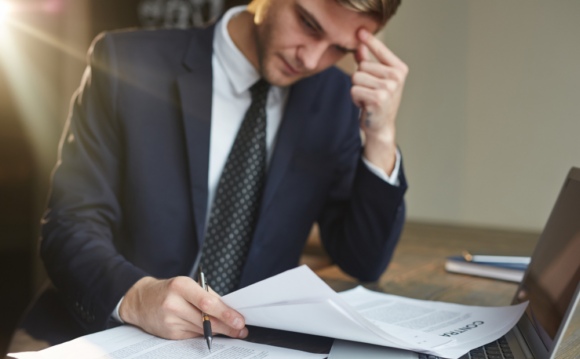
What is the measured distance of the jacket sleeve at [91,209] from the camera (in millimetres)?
1074

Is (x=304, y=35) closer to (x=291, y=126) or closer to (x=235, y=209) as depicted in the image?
(x=291, y=126)

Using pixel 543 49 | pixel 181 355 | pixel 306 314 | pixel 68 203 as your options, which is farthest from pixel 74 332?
pixel 543 49

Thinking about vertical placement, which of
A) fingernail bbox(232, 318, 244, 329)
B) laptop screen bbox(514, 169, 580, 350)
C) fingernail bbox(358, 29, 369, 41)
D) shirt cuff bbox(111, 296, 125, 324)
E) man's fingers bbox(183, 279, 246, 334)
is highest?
fingernail bbox(358, 29, 369, 41)

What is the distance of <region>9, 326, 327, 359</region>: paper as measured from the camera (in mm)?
778

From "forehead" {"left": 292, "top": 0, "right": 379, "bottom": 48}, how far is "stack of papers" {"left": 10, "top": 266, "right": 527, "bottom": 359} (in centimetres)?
65

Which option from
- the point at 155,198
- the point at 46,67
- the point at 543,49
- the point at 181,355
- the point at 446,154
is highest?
the point at 543,49

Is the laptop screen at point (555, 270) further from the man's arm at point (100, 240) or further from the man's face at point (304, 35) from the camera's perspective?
the man's face at point (304, 35)

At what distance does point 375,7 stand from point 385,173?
13.5 inches

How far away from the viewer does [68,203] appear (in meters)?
1.33

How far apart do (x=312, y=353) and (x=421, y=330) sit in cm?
17

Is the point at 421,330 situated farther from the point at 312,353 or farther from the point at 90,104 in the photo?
the point at 90,104

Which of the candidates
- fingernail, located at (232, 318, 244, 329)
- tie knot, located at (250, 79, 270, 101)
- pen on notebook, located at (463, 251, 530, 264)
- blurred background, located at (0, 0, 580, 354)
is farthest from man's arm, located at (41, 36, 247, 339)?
blurred background, located at (0, 0, 580, 354)

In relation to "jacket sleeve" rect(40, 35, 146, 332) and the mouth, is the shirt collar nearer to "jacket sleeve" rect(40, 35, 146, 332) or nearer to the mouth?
the mouth

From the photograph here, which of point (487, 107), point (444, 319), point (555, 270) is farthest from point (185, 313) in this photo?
point (487, 107)
